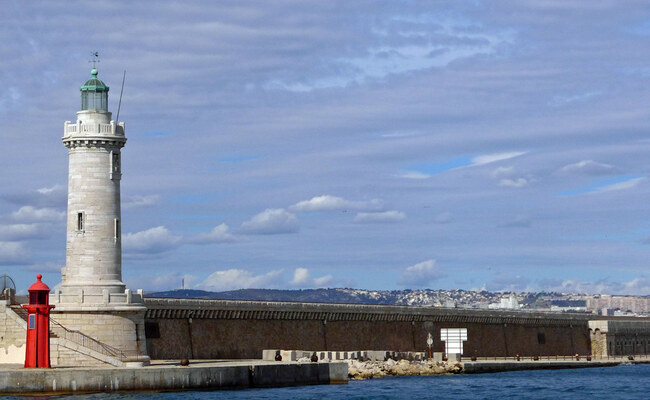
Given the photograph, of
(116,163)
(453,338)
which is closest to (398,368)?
(453,338)

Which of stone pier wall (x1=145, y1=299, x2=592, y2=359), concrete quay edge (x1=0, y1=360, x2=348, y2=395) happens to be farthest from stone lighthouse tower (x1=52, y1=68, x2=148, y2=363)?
stone pier wall (x1=145, y1=299, x2=592, y2=359)

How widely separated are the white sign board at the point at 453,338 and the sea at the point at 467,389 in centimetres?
409

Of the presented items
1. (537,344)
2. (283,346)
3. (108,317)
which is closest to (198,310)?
(283,346)

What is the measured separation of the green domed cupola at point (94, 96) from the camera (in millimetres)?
52875

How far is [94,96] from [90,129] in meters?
1.58

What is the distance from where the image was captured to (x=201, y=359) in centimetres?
6209

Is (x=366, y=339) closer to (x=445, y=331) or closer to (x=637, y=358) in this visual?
(x=445, y=331)

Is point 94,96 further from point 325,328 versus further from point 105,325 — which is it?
point 325,328

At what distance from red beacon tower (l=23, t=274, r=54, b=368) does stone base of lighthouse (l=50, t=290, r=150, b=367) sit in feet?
12.2

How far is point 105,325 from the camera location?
51.4 metres

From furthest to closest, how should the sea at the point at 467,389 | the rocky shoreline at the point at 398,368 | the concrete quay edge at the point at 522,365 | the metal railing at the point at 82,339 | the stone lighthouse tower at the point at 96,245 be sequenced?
the concrete quay edge at the point at 522,365
the rocky shoreline at the point at 398,368
the stone lighthouse tower at the point at 96,245
the metal railing at the point at 82,339
the sea at the point at 467,389

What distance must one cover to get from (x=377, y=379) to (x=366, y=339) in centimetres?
1314

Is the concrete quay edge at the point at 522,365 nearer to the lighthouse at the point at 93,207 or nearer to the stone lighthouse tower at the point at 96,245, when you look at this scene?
the stone lighthouse tower at the point at 96,245

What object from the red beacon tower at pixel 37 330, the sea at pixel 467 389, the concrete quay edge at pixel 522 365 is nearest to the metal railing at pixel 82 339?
the red beacon tower at pixel 37 330
